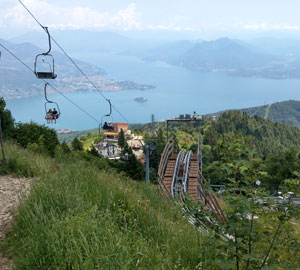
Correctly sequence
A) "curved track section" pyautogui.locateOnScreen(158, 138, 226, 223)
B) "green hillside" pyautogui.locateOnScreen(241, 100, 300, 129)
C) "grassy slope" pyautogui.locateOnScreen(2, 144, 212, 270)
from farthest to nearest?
1. "green hillside" pyautogui.locateOnScreen(241, 100, 300, 129)
2. "curved track section" pyautogui.locateOnScreen(158, 138, 226, 223)
3. "grassy slope" pyautogui.locateOnScreen(2, 144, 212, 270)

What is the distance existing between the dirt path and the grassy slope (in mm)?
168

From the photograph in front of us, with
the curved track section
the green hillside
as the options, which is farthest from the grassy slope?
the green hillside

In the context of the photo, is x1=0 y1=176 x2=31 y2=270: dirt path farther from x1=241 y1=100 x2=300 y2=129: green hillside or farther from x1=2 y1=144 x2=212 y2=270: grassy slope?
x1=241 y1=100 x2=300 y2=129: green hillside

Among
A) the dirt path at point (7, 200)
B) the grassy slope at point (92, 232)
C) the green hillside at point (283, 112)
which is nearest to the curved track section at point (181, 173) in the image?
the dirt path at point (7, 200)

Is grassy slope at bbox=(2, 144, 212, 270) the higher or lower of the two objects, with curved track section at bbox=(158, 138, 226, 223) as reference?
higher

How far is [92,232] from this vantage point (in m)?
3.10

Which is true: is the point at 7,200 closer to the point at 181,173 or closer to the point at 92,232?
the point at 92,232

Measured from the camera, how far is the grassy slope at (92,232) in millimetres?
2869

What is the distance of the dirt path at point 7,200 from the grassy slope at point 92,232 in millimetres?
168

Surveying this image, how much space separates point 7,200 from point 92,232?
2.88 metres

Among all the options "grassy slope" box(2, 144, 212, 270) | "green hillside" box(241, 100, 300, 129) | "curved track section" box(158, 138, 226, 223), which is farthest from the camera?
"green hillside" box(241, 100, 300, 129)

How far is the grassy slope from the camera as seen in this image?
9.41 feet

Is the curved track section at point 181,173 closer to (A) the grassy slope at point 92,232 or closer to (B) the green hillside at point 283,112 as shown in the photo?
(A) the grassy slope at point 92,232

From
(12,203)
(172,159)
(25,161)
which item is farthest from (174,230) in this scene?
(172,159)
